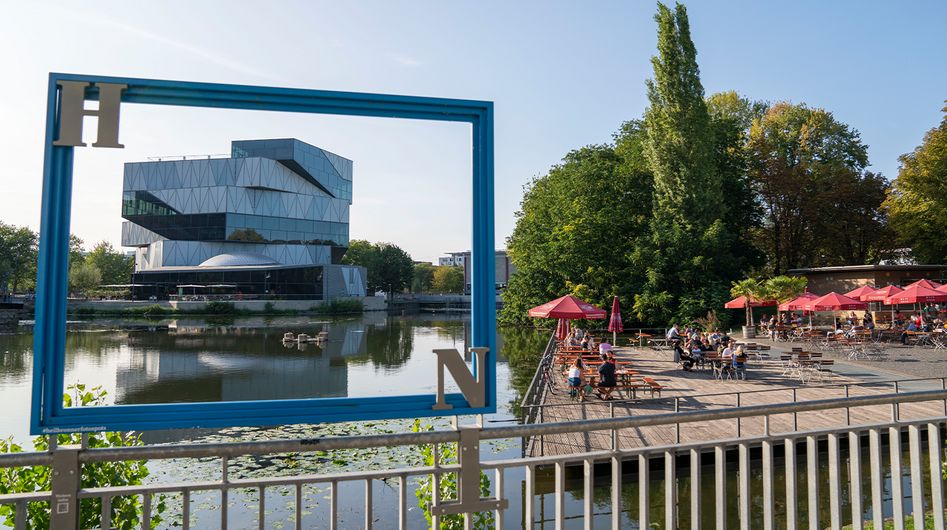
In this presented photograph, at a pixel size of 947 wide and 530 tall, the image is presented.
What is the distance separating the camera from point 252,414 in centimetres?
288

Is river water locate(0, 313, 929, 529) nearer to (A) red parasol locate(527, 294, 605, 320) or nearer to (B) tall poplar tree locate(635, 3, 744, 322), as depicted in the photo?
(A) red parasol locate(527, 294, 605, 320)

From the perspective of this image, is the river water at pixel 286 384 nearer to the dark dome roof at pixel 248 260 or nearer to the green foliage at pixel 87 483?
the green foliage at pixel 87 483

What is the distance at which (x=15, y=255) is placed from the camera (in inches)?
3061

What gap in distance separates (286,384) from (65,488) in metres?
25.5

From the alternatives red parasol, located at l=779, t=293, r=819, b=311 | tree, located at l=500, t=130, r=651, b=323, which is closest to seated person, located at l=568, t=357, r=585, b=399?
red parasol, located at l=779, t=293, r=819, b=311

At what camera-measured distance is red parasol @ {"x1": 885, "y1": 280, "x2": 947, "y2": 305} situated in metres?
24.1

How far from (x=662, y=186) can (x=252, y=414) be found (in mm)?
41680

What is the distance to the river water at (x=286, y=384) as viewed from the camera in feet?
35.4

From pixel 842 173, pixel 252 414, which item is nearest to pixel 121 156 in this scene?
pixel 252 414

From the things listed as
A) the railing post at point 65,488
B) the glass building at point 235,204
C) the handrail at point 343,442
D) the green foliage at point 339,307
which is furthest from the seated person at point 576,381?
the green foliage at point 339,307

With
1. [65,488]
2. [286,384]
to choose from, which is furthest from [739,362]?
[65,488]

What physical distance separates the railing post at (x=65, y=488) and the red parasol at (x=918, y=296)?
29.5 m

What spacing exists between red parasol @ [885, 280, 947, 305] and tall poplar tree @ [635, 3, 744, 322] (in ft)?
45.0

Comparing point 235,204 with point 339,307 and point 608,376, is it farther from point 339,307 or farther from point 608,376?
point 339,307
